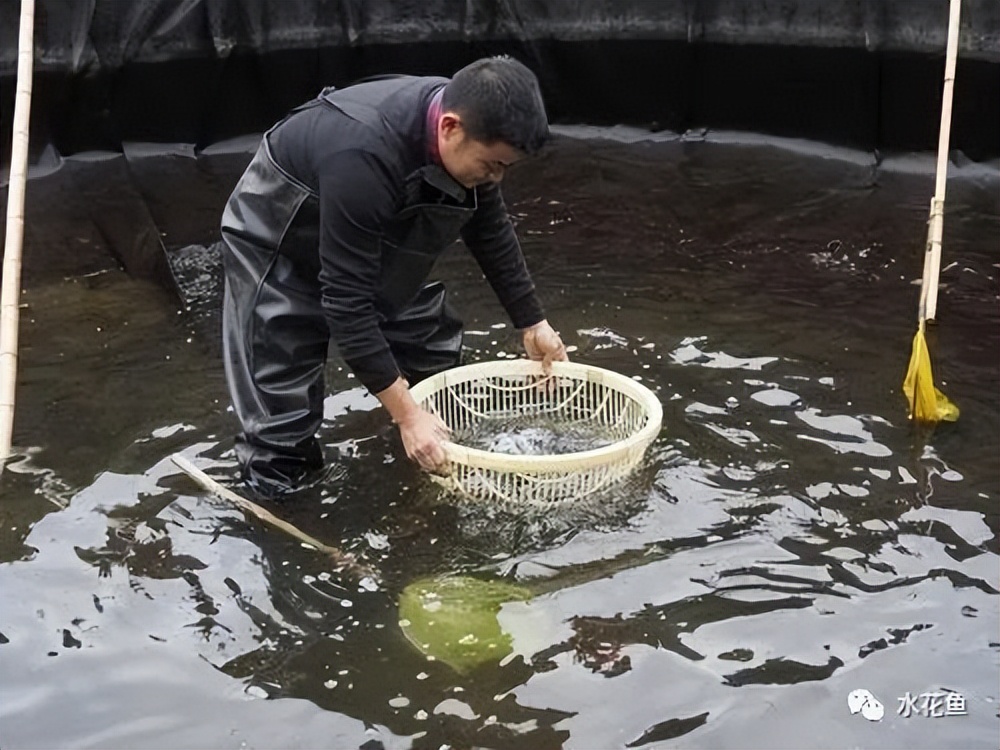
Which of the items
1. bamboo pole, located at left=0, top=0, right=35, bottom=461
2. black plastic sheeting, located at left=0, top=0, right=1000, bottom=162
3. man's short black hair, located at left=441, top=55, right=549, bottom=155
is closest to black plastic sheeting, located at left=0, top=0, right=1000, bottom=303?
black plastic sheeting, located at left=0, top=0, right=1000, bottom=162

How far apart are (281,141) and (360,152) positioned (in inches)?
17.1

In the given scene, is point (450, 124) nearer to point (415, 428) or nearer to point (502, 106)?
point (502, 106)

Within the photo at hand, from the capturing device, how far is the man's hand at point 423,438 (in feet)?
11.2

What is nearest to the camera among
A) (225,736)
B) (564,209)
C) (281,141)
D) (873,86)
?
(225,736)

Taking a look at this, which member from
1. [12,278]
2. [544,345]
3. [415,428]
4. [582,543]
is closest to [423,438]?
[415,428]

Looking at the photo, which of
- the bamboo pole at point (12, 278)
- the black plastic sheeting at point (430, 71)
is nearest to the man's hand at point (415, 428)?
the bamboo pole at point (12, 278)

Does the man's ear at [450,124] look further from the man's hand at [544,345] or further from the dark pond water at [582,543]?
the dark pond water at [582,543]

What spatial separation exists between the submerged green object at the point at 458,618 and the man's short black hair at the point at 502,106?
4.43 feet

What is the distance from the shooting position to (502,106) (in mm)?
2969

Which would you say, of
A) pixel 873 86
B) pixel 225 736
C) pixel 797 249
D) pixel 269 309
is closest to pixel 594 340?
Result: pixel 797 249

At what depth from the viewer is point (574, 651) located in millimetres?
3312

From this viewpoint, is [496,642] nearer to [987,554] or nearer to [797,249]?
[987,554]

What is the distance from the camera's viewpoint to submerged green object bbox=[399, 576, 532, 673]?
10.8 ft

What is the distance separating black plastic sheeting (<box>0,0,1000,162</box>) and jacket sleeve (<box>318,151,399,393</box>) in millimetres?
4611
